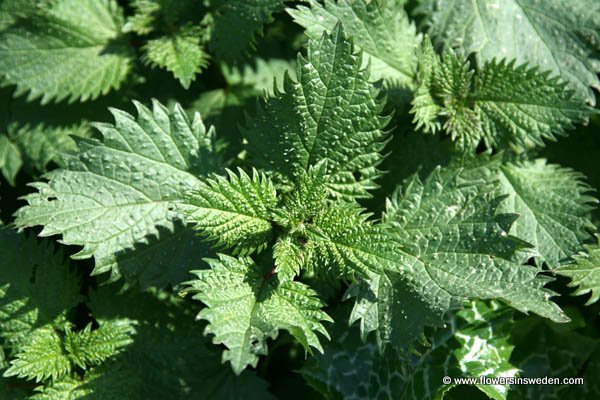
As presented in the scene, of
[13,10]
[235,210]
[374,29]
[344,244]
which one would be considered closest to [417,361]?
[344,244]

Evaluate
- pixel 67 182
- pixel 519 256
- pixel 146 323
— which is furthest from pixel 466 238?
pixel 67 182

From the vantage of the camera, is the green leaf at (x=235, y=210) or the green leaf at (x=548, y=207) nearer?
the green leaf at (x=235, y=210)

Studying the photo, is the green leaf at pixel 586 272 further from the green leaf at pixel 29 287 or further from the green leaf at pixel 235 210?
the green leaf at pixel 29 287

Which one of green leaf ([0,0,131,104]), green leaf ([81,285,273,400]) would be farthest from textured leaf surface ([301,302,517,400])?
green leaf ([0,0,131,104])

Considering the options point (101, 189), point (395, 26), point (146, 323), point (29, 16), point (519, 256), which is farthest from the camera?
point (29, 16)

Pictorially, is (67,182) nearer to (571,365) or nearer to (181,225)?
(181,225)

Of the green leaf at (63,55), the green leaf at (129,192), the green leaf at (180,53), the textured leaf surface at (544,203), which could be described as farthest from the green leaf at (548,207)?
the green leaf at (63,55)
